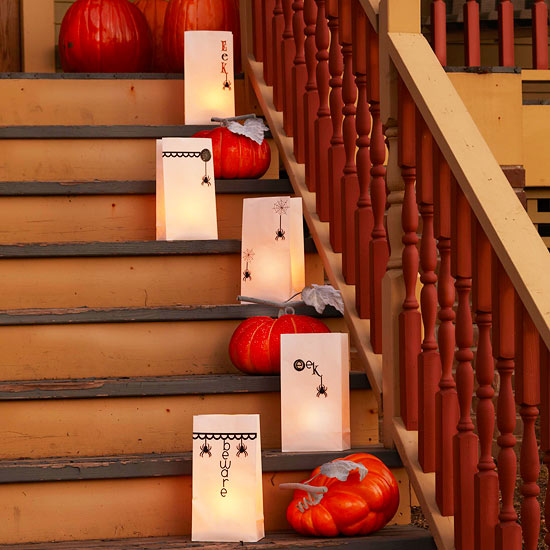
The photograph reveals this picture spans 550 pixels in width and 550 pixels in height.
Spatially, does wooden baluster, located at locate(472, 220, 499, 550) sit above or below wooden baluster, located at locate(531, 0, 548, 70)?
below

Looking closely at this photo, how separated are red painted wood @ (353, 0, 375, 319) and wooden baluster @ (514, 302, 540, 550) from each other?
0.67 metres

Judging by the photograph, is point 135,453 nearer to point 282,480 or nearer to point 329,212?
Result: point 282,480

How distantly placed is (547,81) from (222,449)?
87.9 inches

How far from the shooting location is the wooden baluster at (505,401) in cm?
161

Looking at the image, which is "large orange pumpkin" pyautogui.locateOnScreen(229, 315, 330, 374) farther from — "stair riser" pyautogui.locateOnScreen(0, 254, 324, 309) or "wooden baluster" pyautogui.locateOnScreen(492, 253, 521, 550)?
"wooden baluster" pyautogui.locateOnScreen(492, 253, 521, 550)

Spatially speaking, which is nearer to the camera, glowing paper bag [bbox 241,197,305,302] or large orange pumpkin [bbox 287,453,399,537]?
large orange pumpkin [bbox 287,453,399,537]

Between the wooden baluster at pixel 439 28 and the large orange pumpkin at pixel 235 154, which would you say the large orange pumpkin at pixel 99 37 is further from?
the wooden baluster at pixel 439 28

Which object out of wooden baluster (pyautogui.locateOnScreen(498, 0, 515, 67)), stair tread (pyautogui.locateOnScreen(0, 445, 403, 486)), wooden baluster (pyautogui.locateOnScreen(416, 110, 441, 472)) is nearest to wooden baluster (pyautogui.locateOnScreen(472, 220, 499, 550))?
wooden baluster (pyautogui.locateOnScreen(416, 110, 441, 472))

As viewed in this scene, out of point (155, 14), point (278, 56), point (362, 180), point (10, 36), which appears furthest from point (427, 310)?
point (10, 36)

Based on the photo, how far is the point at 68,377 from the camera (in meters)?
2.28

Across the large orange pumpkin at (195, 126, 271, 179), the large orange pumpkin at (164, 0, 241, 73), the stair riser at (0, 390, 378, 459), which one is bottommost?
the stair riser at (0, 390, 378, 459)

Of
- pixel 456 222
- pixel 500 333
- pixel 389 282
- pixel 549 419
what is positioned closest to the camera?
pixel 549 419

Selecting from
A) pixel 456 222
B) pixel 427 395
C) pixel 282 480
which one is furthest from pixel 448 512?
pixel 456 222

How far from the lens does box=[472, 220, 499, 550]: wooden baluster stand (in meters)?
1.66
